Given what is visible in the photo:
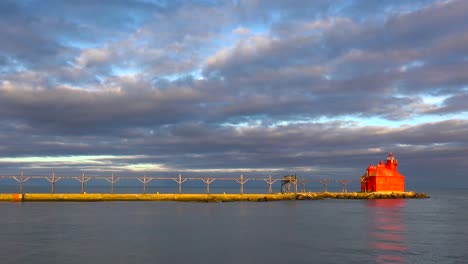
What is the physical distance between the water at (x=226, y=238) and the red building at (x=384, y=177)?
214 feet

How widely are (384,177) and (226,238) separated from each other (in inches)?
4172

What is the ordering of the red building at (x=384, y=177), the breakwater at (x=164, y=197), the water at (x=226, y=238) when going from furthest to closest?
the red building at (x=384, y=177) → the breakwater at (x=164, y=197) → the water at (x=226, y=238)

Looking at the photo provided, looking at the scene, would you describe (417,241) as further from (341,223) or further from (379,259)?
(341,223)

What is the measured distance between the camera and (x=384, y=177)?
151 metres

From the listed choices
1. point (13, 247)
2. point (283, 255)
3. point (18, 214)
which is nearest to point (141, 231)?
point (13, 247)

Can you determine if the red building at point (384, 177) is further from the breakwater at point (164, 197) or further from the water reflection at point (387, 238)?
the water reflection at point (387, 238)

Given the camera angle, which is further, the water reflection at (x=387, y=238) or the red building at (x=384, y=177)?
the red building at (x=384, y=177)

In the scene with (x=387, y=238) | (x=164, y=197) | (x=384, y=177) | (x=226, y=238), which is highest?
(x=384, y=177)

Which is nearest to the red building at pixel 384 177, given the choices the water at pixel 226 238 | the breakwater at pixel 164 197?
the breakwater at pixel 164 197

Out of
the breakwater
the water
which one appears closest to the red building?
the breakwater

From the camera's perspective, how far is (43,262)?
42281mm

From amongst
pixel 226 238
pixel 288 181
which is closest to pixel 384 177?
pixel 288 181

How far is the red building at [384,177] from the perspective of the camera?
5910 inches

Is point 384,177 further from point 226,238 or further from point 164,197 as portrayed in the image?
point 226,238
